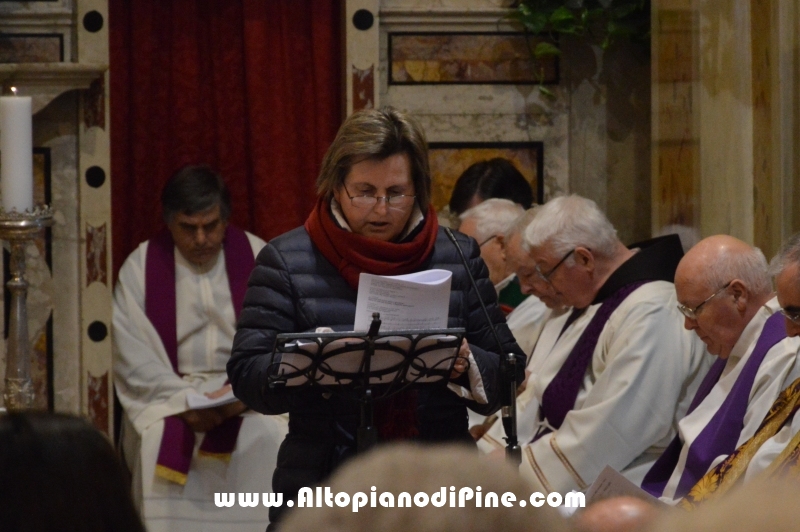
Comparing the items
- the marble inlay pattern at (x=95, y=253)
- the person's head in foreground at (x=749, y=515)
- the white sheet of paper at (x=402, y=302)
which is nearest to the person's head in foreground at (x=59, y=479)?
the person's head in foreground at (x=749, y=515)

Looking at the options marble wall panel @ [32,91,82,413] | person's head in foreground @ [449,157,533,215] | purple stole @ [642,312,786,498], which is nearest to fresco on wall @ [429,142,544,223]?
person's head in foreground @ [449,157,533,215]

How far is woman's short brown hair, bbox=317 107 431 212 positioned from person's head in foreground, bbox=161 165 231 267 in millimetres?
2444

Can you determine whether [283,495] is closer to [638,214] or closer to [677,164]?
[677,164]

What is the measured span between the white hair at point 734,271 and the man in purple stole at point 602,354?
49cm

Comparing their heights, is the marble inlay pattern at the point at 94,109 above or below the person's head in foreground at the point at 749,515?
above

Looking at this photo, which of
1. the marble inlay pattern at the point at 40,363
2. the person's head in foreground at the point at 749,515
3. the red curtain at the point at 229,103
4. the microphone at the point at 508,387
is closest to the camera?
the person's head in foreground at the point at 749,515

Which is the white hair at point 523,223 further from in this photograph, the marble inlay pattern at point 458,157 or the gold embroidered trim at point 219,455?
the gold embroidered trim at point 219,455

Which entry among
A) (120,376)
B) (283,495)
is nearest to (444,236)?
(283,495)

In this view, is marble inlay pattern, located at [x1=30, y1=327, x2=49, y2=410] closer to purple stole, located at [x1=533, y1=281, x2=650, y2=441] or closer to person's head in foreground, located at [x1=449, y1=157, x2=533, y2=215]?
person's head in foreground, located at [x1=449, y1=157, x2=533, y2=215]

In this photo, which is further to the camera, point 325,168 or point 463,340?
point 325,168

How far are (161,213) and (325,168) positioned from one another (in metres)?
3.01

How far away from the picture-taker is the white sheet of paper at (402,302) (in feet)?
9.04

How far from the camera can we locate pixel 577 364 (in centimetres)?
444

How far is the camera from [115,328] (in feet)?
18.5
